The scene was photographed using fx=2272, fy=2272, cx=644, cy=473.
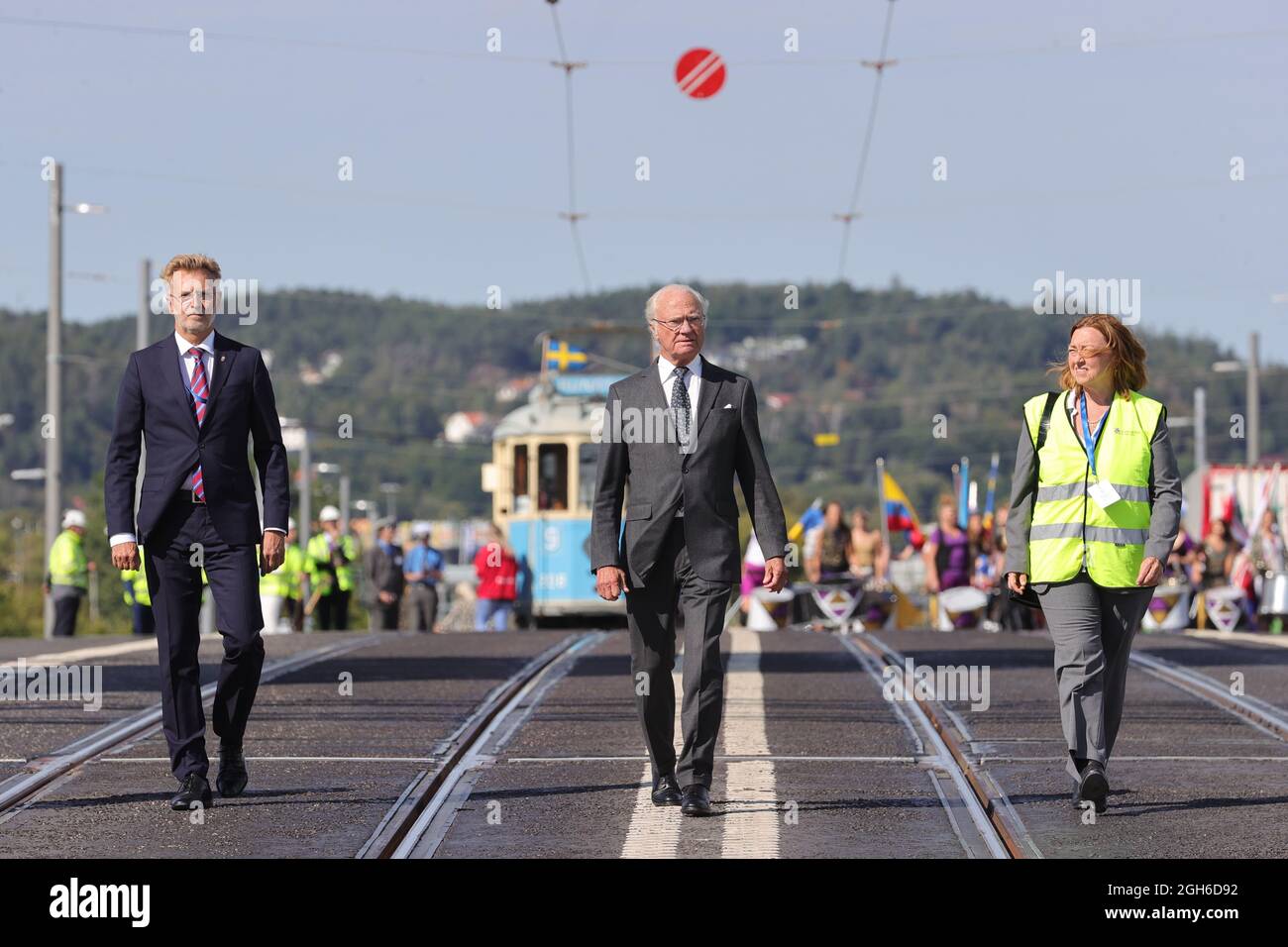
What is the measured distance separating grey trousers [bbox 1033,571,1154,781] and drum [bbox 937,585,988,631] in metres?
15.8

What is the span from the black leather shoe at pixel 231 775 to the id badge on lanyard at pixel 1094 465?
3.39 meters

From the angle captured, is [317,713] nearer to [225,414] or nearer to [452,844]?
[225,414]

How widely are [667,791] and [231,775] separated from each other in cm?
168

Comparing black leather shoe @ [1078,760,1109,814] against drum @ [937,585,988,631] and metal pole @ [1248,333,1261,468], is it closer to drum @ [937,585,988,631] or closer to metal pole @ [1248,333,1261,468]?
drum @ [937,585,988,631]

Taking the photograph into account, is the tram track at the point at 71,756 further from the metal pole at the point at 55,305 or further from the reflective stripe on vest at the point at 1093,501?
the metal pole at the point at 55,305

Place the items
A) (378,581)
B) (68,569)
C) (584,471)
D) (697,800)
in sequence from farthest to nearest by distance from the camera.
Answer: (584,471), (378,581), (68,569), (697,800)

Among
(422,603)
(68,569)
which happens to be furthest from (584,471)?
(68,569)

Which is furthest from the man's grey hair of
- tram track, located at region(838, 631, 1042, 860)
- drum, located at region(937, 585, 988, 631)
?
drum, located at region(937, 585, 988, 631)

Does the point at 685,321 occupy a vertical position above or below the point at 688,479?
above

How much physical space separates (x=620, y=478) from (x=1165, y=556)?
2.04 metres

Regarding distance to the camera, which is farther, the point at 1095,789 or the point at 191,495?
the point at 191,495

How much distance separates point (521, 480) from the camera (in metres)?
31.9

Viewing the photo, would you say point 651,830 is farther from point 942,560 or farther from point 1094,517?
point 942,560

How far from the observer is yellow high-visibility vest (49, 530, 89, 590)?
84.2 ft
